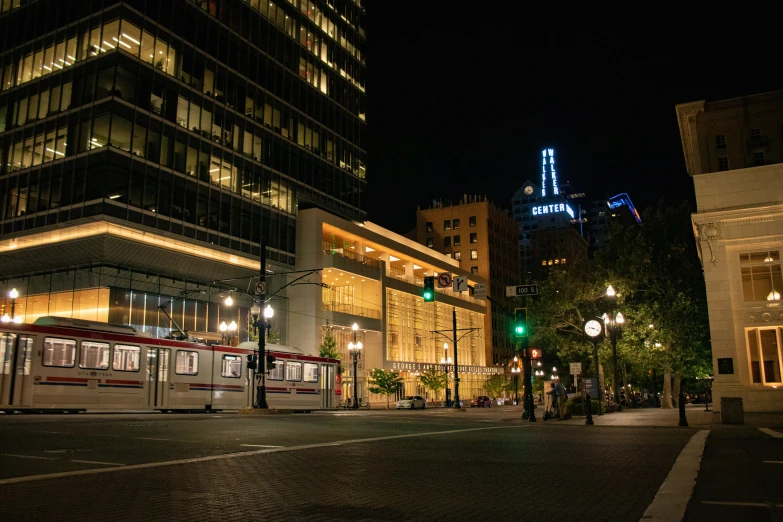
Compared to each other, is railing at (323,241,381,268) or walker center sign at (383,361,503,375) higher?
railing at (323,241,381,268)

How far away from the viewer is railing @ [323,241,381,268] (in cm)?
6681

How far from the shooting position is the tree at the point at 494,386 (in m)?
91.2

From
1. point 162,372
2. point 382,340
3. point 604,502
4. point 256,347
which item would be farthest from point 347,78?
point 604,502

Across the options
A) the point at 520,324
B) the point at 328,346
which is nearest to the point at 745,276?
A: the point at 520,324

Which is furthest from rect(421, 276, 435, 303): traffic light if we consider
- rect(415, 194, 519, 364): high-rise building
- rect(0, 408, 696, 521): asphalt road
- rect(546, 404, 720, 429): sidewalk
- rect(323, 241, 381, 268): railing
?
rect(415, 194, 519, 364): high-rise building

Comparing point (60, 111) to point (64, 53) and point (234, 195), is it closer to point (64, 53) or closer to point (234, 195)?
point (64, 53)

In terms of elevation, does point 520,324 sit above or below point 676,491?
above

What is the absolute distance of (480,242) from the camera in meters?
115

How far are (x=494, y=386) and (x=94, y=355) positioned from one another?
233ft

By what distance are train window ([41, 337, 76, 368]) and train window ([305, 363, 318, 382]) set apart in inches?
615

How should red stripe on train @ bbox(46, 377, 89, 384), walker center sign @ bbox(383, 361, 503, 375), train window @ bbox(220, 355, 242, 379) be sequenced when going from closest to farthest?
red stripe on train @ bbox(46, 377, 89, 384) → train window @ bbox(220, 355, 242, 379) → walker center sign @ bbox(383, 361, 503, 375)

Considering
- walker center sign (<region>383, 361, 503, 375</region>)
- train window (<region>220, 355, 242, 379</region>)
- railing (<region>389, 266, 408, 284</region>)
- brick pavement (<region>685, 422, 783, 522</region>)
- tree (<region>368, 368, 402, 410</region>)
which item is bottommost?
brick pavement (<region>685, 422, 783, 522</region>)

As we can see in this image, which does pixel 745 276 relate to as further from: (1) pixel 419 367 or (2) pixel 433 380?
(1) pixel 419 367

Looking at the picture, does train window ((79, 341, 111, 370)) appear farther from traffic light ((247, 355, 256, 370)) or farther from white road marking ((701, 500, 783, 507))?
white road marking ((701, 500, 783, 507))
